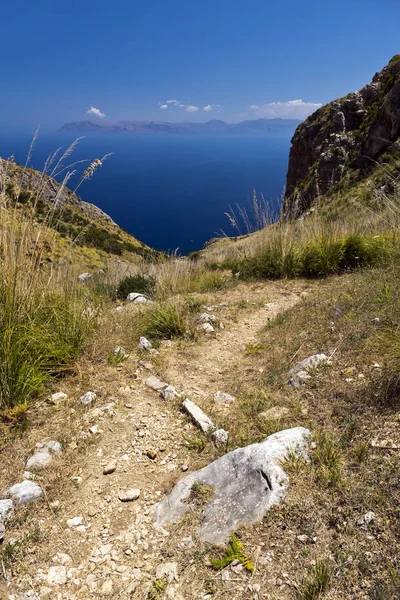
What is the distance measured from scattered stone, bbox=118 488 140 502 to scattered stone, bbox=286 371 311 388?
1474 mm

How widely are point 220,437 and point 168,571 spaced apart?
100 centimetres

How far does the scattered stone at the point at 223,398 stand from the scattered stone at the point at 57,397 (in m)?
1.32

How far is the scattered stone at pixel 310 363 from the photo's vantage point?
3143 millimetres

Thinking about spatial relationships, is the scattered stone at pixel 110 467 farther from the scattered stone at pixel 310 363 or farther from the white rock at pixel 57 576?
the scattered stone at pixel 310 363

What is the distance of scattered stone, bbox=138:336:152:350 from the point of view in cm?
410

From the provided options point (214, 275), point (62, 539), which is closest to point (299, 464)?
point (62, 539)

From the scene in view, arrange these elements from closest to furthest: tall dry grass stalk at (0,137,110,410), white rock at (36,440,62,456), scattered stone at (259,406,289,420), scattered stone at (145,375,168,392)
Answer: white rock at (36,440,62,456), scattered stone at (259,406,289,420), tall dry grass stalk at (0,137,110,410), scattered stone at (145,375,168,392)

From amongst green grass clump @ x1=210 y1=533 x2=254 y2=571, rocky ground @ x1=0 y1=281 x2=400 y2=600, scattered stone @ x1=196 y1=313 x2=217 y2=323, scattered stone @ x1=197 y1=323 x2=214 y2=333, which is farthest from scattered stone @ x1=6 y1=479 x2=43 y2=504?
scattered stone @ x1=196 y1=313 x2=217 y2=323

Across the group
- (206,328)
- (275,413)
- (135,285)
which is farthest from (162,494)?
(135,285)

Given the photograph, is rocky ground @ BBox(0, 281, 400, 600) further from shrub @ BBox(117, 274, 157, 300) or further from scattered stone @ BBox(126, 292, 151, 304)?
shrub @ BBox(117, 274, 157, 300)

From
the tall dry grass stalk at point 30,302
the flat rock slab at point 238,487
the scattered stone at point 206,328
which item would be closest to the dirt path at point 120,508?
the flat rock slab at point 238,487

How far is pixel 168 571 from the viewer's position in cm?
177

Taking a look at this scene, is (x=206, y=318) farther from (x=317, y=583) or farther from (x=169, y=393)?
(x=317, y=583)

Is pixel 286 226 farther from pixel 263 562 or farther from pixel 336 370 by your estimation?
pixel 263 562
